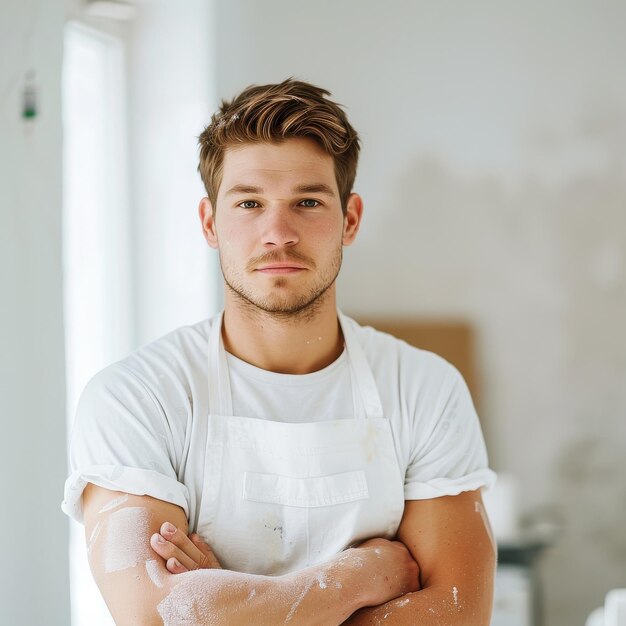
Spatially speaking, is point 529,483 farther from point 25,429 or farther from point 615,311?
point 25,429

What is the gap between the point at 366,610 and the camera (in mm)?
1031

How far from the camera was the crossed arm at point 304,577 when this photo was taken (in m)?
0.94

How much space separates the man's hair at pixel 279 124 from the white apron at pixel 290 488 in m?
0.33

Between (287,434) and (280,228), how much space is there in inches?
11.6

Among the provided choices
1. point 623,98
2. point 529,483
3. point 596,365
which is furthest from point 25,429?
point 623,98

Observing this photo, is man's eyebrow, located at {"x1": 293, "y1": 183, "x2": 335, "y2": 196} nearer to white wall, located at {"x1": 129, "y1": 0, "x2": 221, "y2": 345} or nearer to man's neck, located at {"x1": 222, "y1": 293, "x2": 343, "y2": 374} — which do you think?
man's neck, located at {"x1": 222, "y1": 293, "x2": 343, "y2": 374}

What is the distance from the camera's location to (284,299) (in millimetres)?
1141

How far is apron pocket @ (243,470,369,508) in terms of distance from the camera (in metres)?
1.10

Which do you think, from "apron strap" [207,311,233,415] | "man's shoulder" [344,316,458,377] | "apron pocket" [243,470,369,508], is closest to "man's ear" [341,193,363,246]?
"man's shoulder" [344,316,458,377]

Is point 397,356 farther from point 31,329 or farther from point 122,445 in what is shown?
point 31,329

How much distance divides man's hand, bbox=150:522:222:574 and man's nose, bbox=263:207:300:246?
410mm

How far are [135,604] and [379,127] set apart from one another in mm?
1297

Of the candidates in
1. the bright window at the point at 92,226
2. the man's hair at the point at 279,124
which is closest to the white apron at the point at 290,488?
the man's hair at the point at 279,124

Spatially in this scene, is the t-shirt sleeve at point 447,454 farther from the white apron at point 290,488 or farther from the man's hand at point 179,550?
the man's hand at point 179,550
